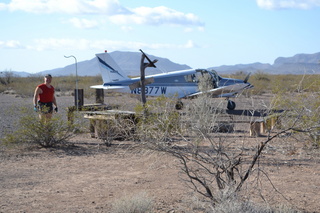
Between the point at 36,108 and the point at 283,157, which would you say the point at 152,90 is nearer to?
the point at 36,108

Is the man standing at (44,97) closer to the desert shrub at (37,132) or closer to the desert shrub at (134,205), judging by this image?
the desert shrub at (37,132)

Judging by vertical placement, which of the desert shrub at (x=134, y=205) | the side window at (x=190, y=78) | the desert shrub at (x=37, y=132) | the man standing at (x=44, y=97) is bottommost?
the desert shrub at (x=134, y=205)

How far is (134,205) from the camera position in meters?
5.14

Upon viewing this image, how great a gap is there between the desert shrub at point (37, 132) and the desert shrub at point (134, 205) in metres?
4.76

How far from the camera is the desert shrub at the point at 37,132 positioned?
9.44m

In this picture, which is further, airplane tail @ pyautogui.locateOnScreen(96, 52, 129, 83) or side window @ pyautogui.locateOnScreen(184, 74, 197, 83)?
airplane tail @ pyautogui.locateOnScreen(96, 52, 129, 83)

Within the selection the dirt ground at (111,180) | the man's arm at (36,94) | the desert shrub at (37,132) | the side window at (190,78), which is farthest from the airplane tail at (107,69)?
the dirt ground at (111,180)

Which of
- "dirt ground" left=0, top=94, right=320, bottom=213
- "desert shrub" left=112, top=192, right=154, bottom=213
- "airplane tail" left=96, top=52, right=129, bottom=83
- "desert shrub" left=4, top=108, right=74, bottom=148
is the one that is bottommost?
"dirt ground" left=0, top=94, right=320, bottom=213

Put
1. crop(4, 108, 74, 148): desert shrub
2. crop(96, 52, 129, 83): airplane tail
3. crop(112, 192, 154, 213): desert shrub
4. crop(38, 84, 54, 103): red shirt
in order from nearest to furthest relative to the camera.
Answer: crop(112, 192, 154, 213): desert shrub < crop(4, 108, 74, 148): desert shrub < crop(38, 84, 54, 103): red shirt < crop(96, 52, 129, 83): airplane tail

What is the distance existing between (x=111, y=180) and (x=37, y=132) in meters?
3.20

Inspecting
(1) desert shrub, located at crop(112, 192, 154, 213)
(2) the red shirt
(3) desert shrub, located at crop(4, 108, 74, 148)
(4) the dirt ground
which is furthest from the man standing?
(1) desert shrub, located at crop(112, 192, 154, 213)

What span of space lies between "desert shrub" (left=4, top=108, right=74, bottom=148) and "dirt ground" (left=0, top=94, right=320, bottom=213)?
253 mm

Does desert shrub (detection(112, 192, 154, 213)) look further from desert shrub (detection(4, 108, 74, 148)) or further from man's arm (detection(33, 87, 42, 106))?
man's arm (detection(33, 87, 42, 106))

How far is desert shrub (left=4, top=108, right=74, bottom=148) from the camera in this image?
9438mm
